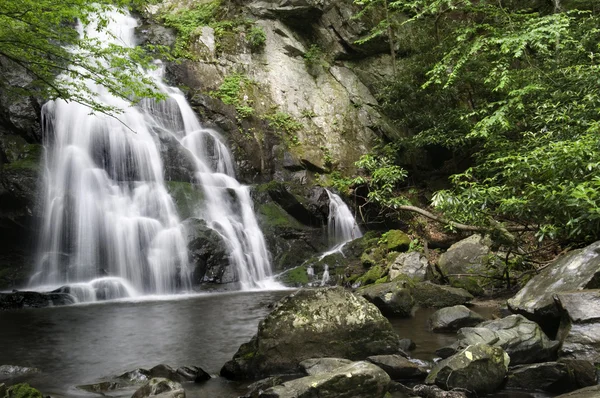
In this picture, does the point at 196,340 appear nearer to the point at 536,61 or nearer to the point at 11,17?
the point at 11,17

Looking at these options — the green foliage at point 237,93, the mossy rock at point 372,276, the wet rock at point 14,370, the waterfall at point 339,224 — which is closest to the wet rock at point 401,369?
the wet rock at point 14,370

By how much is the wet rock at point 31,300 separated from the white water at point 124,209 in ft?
1.71

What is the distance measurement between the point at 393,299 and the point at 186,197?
9189 mm

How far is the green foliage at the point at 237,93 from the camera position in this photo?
20094mm

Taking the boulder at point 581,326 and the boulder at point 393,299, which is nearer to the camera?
the boulder at point 581,326

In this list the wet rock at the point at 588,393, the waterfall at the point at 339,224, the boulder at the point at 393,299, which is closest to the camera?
the wet rock at the point at 588,393

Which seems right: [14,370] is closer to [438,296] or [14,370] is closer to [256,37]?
[438,296]

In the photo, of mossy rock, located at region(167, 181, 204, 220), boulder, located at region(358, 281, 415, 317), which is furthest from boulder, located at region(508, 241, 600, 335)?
mossy rock, located at region(167, 181, 204, 220)

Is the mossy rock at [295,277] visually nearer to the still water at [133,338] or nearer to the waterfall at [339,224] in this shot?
the waterfall at [339,224]

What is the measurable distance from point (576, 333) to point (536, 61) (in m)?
14.0

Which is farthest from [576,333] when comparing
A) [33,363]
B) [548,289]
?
[33,363]

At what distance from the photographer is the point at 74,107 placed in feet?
53.1

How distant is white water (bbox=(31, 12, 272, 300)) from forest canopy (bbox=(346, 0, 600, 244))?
5.18 meters

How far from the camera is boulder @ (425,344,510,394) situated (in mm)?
4348
